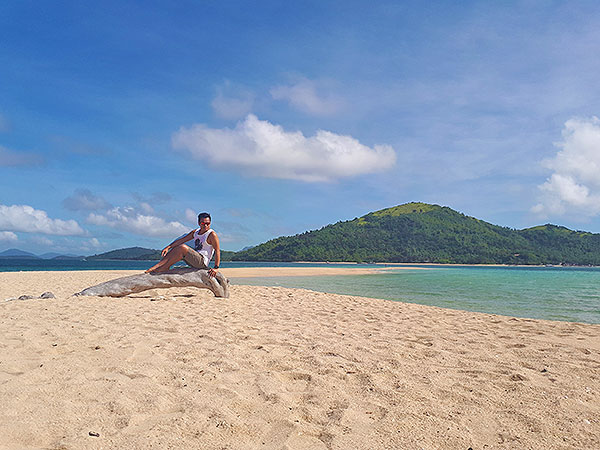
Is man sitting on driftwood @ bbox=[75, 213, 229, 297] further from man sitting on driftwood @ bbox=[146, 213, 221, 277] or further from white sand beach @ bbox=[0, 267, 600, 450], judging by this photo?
white sand beach @ bbox=[0, 267, 600, 450]

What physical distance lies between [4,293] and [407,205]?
628ft

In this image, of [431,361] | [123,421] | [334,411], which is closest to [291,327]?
[431,361]

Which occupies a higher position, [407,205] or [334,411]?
[407,205]

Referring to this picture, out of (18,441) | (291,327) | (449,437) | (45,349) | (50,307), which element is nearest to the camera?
(18,441)

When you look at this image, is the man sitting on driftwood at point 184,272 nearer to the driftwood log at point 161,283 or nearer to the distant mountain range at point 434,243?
the driftwood log at point 161,283

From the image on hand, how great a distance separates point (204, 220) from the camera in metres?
10.8

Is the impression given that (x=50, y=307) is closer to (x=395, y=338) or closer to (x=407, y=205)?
(x=395, y=338)

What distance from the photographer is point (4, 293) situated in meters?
13.0

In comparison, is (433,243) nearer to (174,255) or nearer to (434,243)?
(434,243)

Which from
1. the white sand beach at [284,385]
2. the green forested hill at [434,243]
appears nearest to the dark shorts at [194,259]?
the white sand beach at [284,385]

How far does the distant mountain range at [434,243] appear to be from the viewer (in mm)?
123688

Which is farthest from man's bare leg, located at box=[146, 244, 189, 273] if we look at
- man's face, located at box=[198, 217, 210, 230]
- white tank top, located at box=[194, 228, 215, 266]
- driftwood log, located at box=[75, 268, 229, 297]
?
man's face, located at box=[198, 217, 210, 230]

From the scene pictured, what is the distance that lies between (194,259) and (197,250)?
0.28m

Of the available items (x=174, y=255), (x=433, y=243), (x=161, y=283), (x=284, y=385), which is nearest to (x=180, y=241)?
(x=174, y=255)
